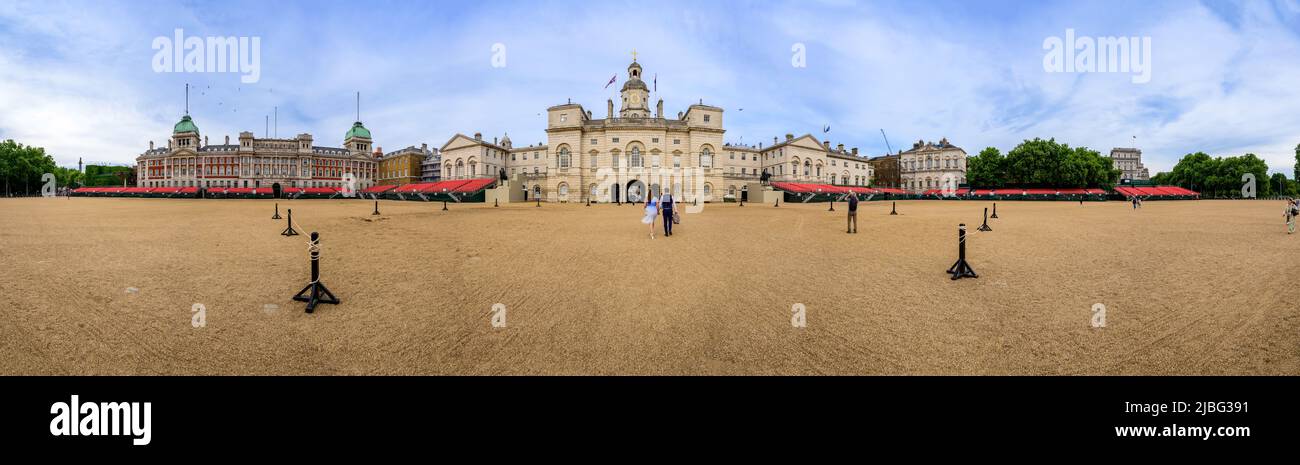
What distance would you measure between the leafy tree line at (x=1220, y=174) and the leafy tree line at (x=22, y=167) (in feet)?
679

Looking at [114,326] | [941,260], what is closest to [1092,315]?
[941,260]

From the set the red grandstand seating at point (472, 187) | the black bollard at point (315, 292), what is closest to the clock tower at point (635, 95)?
the red grandstand seating at point (472, 187)

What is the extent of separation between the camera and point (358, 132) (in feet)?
339

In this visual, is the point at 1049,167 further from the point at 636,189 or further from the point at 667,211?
the point at 667,211

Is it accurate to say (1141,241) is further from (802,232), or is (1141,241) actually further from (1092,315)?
(1092,315)

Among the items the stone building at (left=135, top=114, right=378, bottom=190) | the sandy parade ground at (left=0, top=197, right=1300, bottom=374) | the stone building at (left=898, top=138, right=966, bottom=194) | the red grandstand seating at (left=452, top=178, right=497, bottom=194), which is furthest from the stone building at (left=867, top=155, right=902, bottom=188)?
the stone building at (left=135, top=114, right=378, bottom=190)

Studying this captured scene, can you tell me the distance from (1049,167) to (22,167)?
167 metres

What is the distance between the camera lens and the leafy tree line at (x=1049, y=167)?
69.9 m

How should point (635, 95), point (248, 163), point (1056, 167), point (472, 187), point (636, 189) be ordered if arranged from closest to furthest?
point (472, 187), point (636, 189), point (635, 95), point (1056, 167), point (248, 163)

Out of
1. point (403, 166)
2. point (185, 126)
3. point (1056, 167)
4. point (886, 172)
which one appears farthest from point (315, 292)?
point (185, 126)

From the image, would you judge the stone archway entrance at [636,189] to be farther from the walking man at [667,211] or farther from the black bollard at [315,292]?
the black bollard at [315,292]

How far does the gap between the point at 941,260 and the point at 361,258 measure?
1394 cm

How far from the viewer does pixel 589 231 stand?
17.9 metres

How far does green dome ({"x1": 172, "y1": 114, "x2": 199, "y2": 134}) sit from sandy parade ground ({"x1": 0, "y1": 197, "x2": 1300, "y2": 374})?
123 m
